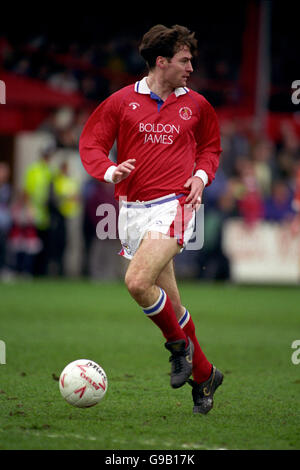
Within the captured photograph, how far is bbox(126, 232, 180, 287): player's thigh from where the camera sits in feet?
17.7

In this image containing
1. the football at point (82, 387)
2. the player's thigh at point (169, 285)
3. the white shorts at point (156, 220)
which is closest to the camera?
the football at point (82, 387)

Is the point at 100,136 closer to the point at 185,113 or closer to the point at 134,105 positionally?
the point at 134,105

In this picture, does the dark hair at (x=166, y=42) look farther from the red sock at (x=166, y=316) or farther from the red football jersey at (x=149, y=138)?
the red sock at (x=166, y=316)

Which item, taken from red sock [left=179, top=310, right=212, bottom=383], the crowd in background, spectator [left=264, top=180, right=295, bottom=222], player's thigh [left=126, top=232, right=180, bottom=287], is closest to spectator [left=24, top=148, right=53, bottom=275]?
the crowd in background

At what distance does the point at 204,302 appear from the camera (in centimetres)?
1345

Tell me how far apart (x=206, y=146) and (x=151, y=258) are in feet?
3.43

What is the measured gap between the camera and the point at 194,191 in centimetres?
564

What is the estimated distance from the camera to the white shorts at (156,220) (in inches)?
221

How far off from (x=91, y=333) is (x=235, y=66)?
16.2m

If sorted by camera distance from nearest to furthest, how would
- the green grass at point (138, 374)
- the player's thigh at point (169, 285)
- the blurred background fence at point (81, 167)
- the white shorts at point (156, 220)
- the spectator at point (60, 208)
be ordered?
the green grass at point (138, 374), the white shorts at point (156, 220), the player's thigh at point (169, 285), the blurred background fence at point (81, 167), the spectator at point (60, 208)

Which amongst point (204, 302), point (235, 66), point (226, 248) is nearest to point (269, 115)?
point (235, 66)

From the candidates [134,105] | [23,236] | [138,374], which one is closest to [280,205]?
[23,236]

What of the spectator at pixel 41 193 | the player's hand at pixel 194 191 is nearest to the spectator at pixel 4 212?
the spectator at pixel 41 193

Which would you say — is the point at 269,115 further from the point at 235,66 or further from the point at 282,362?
the point at 282,362
